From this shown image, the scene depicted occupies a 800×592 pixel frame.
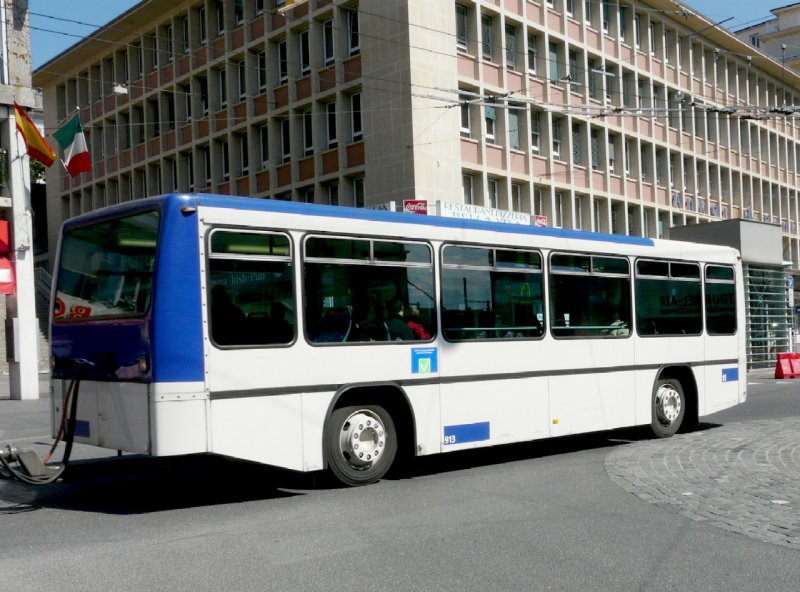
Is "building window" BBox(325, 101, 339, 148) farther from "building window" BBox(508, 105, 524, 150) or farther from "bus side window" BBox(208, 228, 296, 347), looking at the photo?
"bus side window" BBox(208, 228, 296, 347)

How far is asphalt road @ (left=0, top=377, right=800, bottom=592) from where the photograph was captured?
6012mm

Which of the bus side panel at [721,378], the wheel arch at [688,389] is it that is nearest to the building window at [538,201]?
the bus side panel at [721,378]

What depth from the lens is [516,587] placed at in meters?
5.77

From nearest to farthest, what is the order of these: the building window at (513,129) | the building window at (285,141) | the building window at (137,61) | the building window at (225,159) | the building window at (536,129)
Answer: the building window at (513,129) < the building window at (285,141) < the building window at (536,129) < the building window at (225,159) < the building window at (137,61)

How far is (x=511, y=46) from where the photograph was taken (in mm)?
37750

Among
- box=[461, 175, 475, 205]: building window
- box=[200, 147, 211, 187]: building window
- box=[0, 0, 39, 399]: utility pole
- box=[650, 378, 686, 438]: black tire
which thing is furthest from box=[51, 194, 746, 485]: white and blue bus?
box=[200, 147, 211, 187]: building window

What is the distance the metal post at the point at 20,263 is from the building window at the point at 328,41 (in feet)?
49.8

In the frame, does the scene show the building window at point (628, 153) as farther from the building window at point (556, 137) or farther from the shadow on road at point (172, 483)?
the shadow on road at point (172, 483)

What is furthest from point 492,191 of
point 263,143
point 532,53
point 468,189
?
point 263,143

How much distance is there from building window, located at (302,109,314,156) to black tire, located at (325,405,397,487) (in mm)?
28320

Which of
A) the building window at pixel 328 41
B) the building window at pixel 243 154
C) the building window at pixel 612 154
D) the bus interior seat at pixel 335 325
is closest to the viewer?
the bus interior seat at pixel 335 325

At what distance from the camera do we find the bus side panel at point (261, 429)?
835 cm

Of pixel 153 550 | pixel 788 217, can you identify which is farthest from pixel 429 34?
pixel 788 217

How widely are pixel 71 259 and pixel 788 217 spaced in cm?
5658
